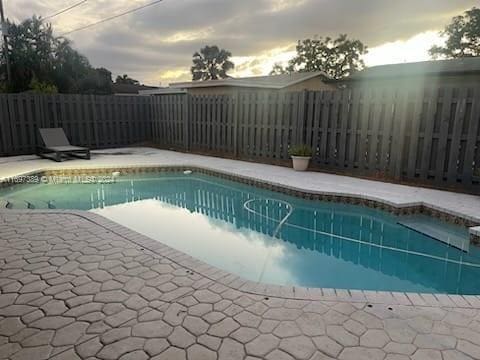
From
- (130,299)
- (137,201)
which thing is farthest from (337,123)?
(130,299)

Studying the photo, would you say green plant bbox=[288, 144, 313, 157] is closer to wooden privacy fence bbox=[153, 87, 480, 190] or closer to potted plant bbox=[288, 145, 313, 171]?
potted plant bbox=[288, 145, 313, 171]

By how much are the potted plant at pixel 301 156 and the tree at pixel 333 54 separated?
20.2m

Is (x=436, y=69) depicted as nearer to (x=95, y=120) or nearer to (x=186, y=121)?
(x=186, y=121)

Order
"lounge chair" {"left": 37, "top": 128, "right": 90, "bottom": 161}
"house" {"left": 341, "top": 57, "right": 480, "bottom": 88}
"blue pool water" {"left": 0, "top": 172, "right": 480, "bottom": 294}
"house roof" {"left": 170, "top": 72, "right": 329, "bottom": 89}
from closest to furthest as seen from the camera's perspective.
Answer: "blue pool water" {"left": 0, "top": 172, "right": 480, "bottom": 294}, "lounge chair" {"left": 37, "top": 128, "right": 90, "bottom": 161}, "house" {"left": 341, "top": 57, "right": 480, "bottom": 88}, "house roof" {"left": 170, "top": 72, "right": 329, "bottom": 89}

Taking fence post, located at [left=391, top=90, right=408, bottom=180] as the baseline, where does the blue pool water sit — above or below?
below

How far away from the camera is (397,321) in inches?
89.5

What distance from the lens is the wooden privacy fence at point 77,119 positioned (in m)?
9.89

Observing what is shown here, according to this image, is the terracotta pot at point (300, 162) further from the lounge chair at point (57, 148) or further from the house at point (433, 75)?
the lounge chair at point (57, 148)

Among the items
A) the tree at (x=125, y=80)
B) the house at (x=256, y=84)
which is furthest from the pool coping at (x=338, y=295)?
the tree at (x=125, y=80)

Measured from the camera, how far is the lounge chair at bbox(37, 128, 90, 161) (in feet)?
29.5

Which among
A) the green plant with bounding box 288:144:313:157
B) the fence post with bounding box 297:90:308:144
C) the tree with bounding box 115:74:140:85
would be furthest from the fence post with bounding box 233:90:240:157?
the tree with bounding box 115:74:140:85

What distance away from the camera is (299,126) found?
326 inches

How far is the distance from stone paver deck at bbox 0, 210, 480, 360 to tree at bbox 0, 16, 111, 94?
757 inches

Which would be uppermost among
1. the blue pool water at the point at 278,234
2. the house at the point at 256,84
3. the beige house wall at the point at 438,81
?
the house at the point at 256,84
